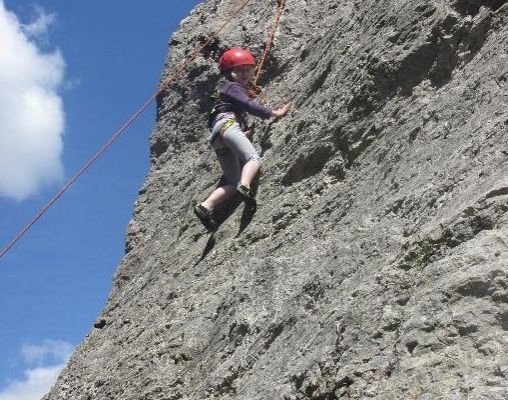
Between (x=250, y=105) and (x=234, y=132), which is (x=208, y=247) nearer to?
(x=234, y=132)

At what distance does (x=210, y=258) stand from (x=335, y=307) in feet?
9.82

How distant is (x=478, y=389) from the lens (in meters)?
3.44

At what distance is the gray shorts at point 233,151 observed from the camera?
26.9ft

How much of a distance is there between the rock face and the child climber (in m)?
0.19

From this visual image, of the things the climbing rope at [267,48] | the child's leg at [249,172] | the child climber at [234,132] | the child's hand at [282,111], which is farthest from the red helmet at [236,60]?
the child's leg at [249,172]

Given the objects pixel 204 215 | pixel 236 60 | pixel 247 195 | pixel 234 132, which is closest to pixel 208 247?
pixel 204 215

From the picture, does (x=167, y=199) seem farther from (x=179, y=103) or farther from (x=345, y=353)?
(x=345, y=353)

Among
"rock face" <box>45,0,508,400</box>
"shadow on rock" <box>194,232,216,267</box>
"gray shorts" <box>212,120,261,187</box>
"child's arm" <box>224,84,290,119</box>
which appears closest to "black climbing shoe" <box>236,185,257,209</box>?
"rock face" <box>45,0,508,400</box>

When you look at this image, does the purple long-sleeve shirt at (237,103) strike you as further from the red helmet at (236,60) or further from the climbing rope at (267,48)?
the climbing rope at (267,48)

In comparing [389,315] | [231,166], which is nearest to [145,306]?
[231,166]

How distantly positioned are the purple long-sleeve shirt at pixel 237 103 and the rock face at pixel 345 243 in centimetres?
32

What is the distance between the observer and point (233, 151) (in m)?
8.44

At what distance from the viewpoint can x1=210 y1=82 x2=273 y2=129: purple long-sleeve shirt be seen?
8.43m

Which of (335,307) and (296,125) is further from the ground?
(296,125)
